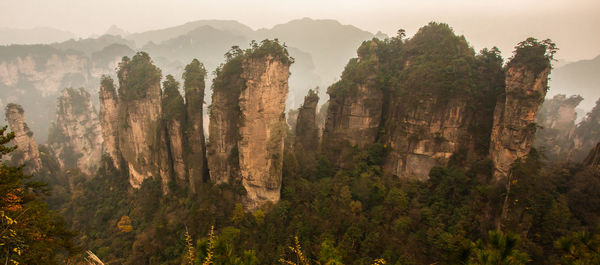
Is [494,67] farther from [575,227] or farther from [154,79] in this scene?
[154,79]

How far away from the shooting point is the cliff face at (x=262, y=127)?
64.8 ft

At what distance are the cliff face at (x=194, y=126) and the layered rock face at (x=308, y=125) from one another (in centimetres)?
1113

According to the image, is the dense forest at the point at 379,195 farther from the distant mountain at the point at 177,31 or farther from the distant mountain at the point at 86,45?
the distant mountain at the point at 177,31

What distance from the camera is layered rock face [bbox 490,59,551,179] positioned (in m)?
17.5

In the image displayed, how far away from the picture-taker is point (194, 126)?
76.8 ft

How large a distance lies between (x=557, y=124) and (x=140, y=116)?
221 feet

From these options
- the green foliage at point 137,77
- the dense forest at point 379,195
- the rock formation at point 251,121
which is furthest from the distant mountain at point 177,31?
the rock formation at point 251,121

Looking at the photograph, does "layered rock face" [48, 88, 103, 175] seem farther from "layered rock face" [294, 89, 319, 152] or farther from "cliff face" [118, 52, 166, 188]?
"layered rock face" [294, 89, 319, 152]

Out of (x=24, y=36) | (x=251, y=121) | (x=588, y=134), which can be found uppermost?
(x=24, y=36)

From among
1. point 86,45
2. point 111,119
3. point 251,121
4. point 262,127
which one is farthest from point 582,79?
point 86,45

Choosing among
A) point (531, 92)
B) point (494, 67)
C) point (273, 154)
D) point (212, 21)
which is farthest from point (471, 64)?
point (212, 21)

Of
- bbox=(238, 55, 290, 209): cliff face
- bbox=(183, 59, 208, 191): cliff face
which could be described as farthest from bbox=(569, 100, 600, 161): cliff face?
bbox=(183, 59, 208, 191): cliff face

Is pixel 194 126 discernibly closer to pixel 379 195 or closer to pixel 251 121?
pixel 251 121

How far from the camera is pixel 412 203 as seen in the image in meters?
20.5
